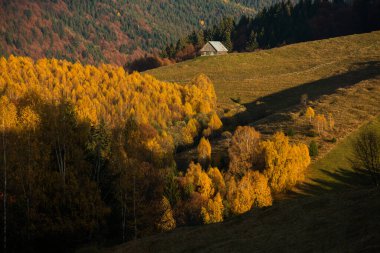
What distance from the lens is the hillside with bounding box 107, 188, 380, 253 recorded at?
20688 mm

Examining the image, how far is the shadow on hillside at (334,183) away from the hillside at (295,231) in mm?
26175

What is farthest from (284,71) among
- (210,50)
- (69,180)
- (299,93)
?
(69,180)

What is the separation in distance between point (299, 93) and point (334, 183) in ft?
220

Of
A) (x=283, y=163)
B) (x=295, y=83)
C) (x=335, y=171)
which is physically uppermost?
(x=295, y=83)

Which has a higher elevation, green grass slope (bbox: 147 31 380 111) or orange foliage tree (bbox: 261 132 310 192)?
green grass slope (bbox: 147 31 380 111)

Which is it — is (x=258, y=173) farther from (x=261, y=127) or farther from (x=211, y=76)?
(x=211, y=76)

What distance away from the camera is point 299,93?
394 ft

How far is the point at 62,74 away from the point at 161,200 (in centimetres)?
9220

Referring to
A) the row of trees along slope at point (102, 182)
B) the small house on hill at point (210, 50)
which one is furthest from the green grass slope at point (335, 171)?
the small house on hill at point (210, 50)

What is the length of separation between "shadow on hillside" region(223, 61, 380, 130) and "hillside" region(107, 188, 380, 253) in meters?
Answer: 66.8

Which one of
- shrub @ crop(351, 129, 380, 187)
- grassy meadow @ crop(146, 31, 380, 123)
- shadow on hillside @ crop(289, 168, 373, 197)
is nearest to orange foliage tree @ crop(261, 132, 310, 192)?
shadow on hillside @ crop(289, 168, 373, 197)

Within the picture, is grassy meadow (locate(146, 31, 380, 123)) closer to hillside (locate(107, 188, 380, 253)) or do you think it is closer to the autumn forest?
the autumn forest

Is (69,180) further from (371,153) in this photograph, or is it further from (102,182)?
(371,153)

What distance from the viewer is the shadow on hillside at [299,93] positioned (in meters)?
103
